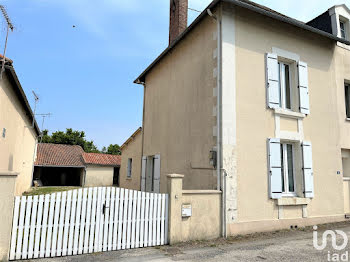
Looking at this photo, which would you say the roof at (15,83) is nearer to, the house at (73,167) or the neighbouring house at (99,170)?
the neighbouring house at (99,170)

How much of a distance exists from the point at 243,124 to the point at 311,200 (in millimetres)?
3021

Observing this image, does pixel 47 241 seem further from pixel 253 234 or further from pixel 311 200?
pixel 311 200

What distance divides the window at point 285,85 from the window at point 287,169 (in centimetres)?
123

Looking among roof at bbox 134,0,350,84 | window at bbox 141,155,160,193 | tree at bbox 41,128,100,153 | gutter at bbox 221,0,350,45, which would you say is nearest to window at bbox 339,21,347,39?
roof at bbox 134,0,350,84

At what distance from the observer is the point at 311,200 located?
7277 mm

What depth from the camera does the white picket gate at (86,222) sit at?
4.27 metres

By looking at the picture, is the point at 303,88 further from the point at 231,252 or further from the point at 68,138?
the point at 68,138

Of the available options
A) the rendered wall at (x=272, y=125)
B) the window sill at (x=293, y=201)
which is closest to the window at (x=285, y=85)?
the rendered wall at (x=272, y=125)

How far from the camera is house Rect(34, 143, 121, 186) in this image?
80.4ft

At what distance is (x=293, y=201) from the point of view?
6.87 metres

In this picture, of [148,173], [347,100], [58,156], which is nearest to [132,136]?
[148,173]

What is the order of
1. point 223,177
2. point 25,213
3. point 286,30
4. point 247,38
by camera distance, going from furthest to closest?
point 286,30 < point 247,38 < point 223,177 < point 25,213

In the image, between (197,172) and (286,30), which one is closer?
(197,172)

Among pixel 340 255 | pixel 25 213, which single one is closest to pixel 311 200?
pixel 340 255
